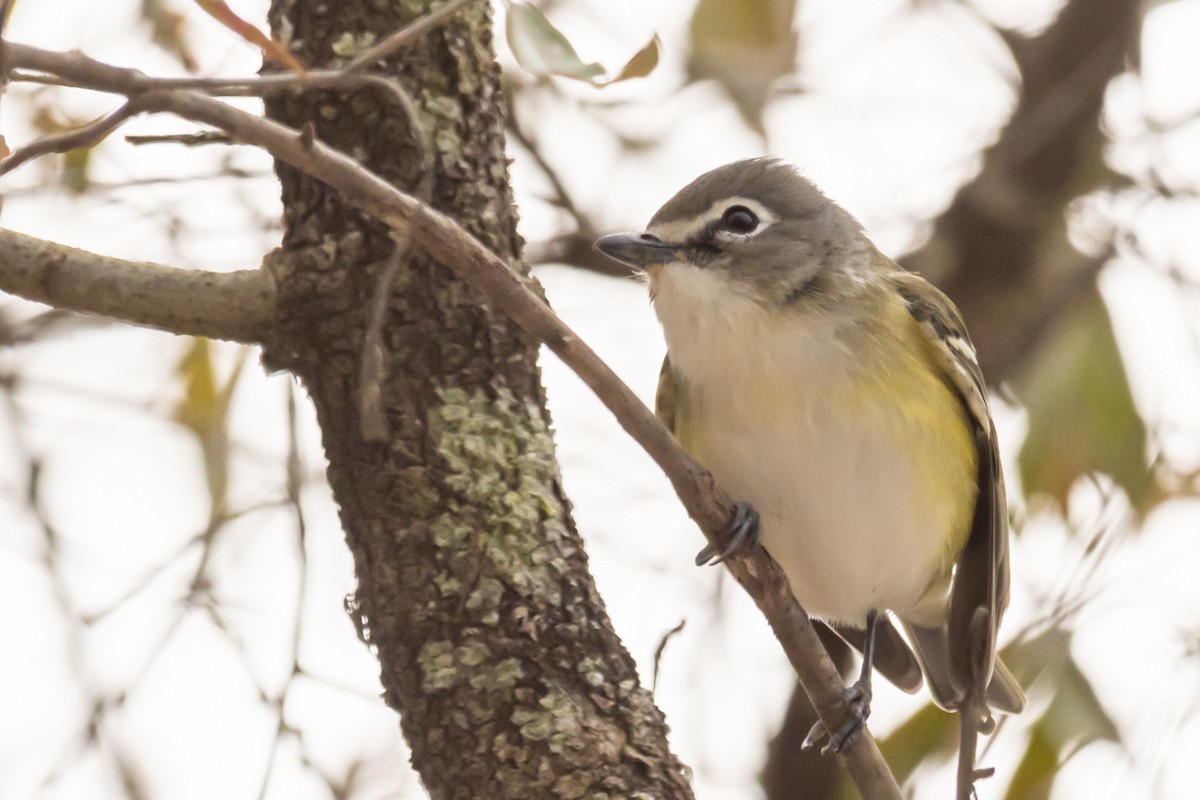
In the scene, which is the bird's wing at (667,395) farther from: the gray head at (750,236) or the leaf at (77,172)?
the leaf at (77,172)

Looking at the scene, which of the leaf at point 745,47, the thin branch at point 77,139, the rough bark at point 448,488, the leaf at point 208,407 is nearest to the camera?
the thin branch at point 77,139

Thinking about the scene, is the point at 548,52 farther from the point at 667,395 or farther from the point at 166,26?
the point at 166,26

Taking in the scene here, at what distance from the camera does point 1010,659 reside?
Answer: 358cm

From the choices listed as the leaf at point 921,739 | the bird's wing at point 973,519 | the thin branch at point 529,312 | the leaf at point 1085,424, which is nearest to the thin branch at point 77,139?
the thin branch at point 529,312

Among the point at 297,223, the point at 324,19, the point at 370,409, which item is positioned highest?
the point at 324,19

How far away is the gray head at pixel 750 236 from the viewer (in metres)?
3.03

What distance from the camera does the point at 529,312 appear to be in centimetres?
183

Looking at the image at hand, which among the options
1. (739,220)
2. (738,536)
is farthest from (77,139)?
(739,220)

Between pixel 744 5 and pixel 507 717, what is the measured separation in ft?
7.87

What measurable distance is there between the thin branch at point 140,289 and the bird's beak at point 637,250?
81 cm

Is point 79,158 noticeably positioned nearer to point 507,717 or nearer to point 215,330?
point 215,330

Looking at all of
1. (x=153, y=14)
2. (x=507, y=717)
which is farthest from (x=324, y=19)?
(x=153, y=14)

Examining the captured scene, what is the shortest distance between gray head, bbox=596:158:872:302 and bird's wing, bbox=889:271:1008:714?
0.68 ft

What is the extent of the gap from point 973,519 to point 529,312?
1808 millimetres
